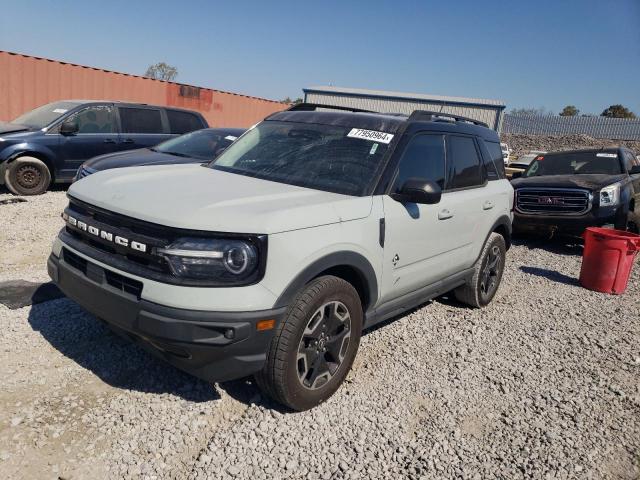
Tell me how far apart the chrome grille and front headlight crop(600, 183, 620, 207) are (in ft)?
0.65

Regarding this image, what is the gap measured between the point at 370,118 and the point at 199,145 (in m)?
4.78

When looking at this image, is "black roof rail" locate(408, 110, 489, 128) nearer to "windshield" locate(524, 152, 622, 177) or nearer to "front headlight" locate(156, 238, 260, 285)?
"front headlight" locate(156, 238, 260, 285)

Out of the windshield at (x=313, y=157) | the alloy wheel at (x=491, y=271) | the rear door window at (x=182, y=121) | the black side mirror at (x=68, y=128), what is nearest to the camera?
the windshield at (x=313, y=157)

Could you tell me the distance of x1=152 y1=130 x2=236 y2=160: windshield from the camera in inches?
301

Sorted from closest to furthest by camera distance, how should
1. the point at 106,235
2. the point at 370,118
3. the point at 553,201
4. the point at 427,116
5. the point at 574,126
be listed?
the point at 106,235 < the point at 370,118 < the point at 427,116 < the point at 553,201 < the point at 574,126

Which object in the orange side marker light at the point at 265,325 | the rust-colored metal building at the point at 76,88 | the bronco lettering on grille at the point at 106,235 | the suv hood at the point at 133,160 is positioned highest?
the rust-colored metal building at the point at 76,88

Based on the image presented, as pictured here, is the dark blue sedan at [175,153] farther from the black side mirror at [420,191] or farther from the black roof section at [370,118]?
the black side mirror at [420,191]

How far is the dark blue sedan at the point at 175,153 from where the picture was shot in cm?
680

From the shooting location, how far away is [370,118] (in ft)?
12.4

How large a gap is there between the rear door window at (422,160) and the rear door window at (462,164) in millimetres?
145

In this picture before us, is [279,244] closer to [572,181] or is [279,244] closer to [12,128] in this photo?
[572,181]

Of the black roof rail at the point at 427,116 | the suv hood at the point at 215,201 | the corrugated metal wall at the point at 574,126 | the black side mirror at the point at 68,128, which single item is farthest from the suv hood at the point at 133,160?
the corrugated metal wall at the point at 574,126

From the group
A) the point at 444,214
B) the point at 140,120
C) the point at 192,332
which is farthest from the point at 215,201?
the point at 140,120

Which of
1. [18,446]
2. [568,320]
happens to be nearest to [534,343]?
[568,320]
